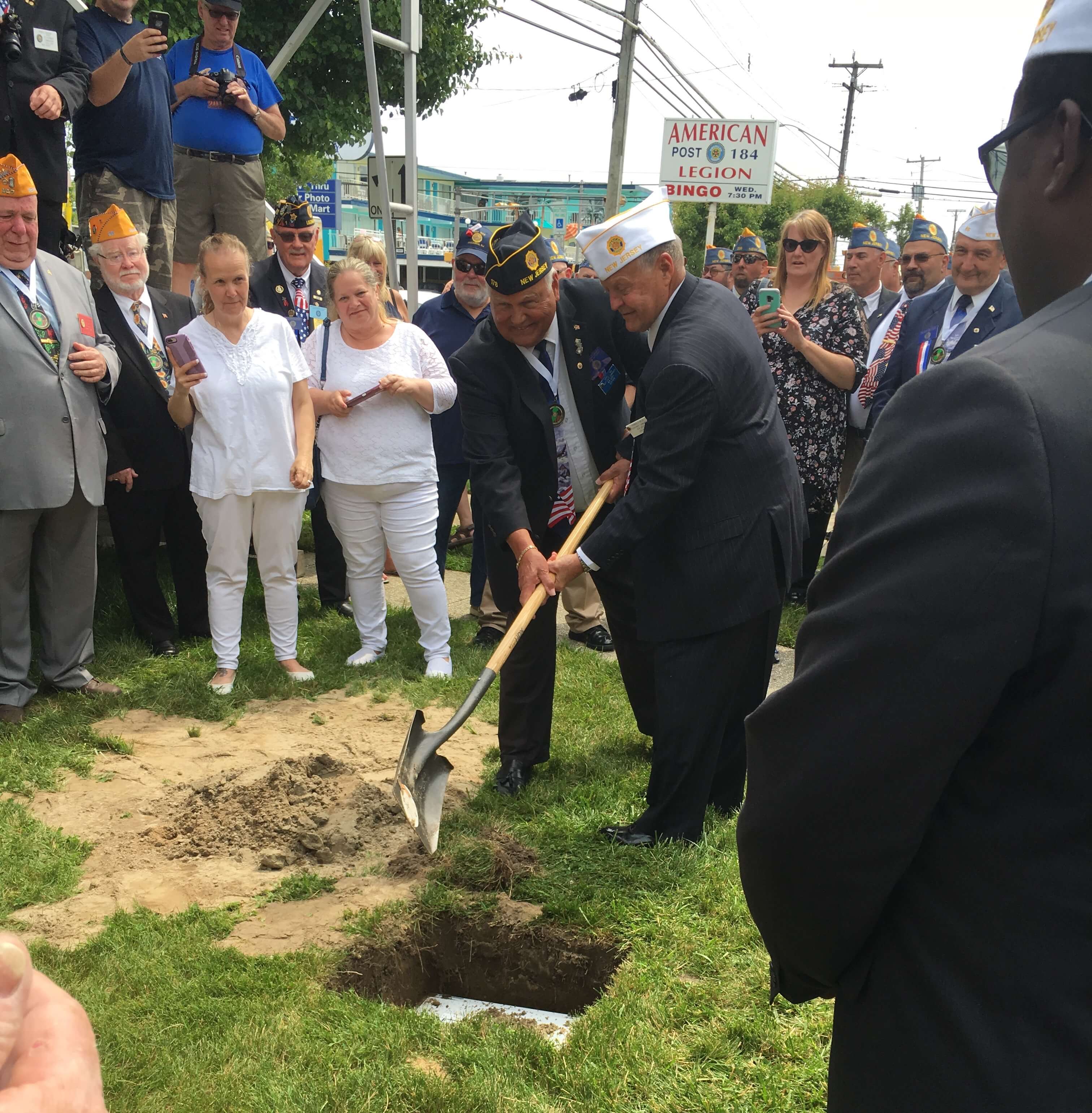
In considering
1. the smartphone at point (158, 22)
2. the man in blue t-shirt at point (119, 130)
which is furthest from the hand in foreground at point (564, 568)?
the smartphone at point (158, 22)

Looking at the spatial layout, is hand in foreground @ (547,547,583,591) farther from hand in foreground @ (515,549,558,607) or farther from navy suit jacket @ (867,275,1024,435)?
navy suit jacket @ (867,275,1024,435)

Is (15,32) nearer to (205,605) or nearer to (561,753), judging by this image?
(205,605)

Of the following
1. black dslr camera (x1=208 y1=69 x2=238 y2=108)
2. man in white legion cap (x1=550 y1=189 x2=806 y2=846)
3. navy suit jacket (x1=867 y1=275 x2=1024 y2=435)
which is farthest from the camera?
black dslr camera (x1=208 y1=69 x2=238 y2=108)

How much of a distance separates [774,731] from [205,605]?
17.6ft

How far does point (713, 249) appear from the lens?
12.7m

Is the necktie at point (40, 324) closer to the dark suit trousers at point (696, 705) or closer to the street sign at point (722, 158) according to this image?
the dark suit trousers at point (696, 705)

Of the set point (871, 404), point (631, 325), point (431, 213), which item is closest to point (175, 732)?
point (631, 325)

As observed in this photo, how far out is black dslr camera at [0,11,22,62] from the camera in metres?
5.10

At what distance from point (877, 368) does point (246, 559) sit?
3.73 metres

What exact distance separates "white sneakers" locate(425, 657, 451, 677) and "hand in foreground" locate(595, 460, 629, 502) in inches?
74.5

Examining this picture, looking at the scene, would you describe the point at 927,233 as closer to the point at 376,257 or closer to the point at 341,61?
the point at 376,257

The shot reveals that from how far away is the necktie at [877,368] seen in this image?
5895 millimetres

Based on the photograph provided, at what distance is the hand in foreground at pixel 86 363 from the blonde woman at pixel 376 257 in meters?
1.44

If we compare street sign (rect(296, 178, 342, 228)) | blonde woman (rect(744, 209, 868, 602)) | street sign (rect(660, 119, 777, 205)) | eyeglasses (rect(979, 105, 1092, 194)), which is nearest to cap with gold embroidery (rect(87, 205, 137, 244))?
blonde woman (rect(744, 209, 868, 602))
